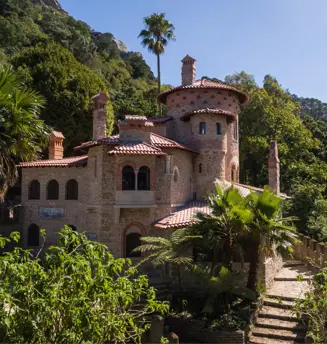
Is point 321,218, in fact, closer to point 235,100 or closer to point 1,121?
point 235,100

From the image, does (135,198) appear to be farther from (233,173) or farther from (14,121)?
(14,121)

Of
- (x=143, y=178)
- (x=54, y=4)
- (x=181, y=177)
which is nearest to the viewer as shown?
(x=143, y=178)

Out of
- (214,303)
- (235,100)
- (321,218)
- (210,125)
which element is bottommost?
(214,303)

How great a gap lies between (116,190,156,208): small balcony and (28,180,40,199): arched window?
721cm

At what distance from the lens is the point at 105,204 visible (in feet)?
62.7

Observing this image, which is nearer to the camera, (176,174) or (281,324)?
(281,324)

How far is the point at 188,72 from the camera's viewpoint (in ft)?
82.6

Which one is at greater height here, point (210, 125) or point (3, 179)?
point (210, 125)

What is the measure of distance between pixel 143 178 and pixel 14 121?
10.4m

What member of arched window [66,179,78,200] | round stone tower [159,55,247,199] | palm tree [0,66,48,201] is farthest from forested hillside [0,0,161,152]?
palm tree [0,66,48,201]

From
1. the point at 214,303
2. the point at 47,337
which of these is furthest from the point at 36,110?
the point at 214,303

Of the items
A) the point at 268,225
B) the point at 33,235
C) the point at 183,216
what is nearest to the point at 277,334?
the point at 268,225

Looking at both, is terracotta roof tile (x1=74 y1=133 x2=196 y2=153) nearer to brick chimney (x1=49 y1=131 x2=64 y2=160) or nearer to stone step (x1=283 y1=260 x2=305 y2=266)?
brick chimney (x1=49 y1=131 x2=64 y2=160)

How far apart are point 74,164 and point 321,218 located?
17.9 meters
